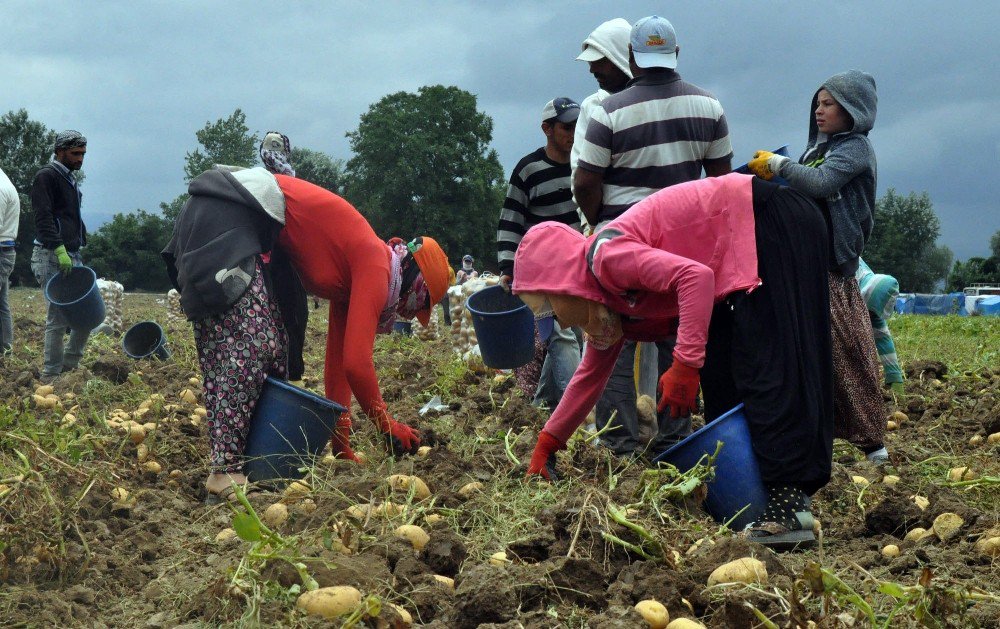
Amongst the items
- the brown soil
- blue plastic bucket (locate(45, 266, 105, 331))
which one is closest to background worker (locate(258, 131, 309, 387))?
the brown soil

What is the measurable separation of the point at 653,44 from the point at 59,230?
4.83 meters

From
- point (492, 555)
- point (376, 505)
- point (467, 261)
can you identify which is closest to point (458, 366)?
point (376, 505)

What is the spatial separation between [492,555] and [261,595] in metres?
0.58

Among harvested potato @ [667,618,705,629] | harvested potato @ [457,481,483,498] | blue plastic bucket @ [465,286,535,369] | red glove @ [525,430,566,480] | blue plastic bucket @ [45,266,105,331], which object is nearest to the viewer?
harvested potato @ [667,618,705,629]

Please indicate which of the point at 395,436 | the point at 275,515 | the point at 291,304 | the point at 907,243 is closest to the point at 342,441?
the point at 395,436

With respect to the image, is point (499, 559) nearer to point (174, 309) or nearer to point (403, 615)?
point (403, 615)

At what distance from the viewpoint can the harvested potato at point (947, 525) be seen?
8.81 ft

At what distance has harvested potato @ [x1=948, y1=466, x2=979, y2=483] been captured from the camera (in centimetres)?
338

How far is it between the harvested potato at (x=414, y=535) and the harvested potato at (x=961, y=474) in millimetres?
1912

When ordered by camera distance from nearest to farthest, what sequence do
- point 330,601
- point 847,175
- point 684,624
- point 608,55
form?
point 684,624, point 330,601, point 847,175, point 608,55

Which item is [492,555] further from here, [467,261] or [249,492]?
[467,261]

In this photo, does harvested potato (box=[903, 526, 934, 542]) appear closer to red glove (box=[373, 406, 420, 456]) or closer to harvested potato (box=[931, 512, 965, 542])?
harvested potato (box=[931, 512, 965, 542])

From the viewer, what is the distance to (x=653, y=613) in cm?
199

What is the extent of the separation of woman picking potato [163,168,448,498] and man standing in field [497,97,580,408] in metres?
1.20
